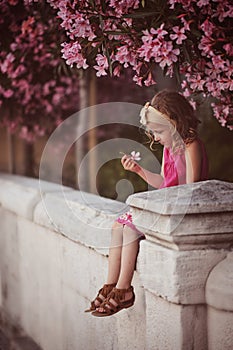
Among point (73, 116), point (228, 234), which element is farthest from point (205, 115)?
point (73, 116)

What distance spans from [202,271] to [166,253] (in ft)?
0.48

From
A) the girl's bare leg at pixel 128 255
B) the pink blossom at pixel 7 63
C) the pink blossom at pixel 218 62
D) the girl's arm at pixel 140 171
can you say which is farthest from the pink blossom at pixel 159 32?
the pink blossom at pixel 7 63

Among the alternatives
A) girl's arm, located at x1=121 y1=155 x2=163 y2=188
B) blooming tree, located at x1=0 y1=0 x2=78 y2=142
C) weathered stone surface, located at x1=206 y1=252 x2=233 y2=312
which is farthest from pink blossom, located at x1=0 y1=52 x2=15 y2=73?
weathered stone surface, located at x1=206 y1=252 x2=233 y2=312

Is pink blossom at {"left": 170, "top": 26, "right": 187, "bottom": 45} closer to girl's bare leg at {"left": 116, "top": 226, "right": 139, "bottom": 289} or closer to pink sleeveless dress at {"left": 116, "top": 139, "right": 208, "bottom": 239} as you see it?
pink sleeveless dress at {"left": 116, "top": 139, "right": 208, "bottom": 239}

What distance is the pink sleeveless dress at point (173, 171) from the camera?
9.10ft

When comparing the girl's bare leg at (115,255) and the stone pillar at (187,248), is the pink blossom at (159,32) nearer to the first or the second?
the stone pillar at (187,248)

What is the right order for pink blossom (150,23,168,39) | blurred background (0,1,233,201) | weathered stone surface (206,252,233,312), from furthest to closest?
blurred background (0,1,233,201)
pink blossom (150,23,168,39)
weathered stone surface (206,252,233,312)

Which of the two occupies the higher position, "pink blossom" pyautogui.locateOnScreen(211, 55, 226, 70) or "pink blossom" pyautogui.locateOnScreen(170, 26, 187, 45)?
"pink blossom" pyautogui.locateOnScreen(170, 26, 187, 45)

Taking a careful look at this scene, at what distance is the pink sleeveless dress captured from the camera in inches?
109

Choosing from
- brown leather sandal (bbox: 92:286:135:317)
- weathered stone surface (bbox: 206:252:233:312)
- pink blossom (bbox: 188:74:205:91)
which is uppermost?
pink blossom (bbox: 188:74:205:91)

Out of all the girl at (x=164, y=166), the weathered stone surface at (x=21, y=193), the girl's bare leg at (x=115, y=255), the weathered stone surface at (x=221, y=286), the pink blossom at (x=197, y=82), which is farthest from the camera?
the weathered stone surface at (x=21, y=193)

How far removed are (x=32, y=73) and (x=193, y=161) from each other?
2643 mm

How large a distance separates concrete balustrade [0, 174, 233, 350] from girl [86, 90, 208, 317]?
7 cm

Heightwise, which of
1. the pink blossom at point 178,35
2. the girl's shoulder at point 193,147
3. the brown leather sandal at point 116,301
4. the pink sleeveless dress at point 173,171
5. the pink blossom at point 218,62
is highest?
the pink blossom at point 178,35
